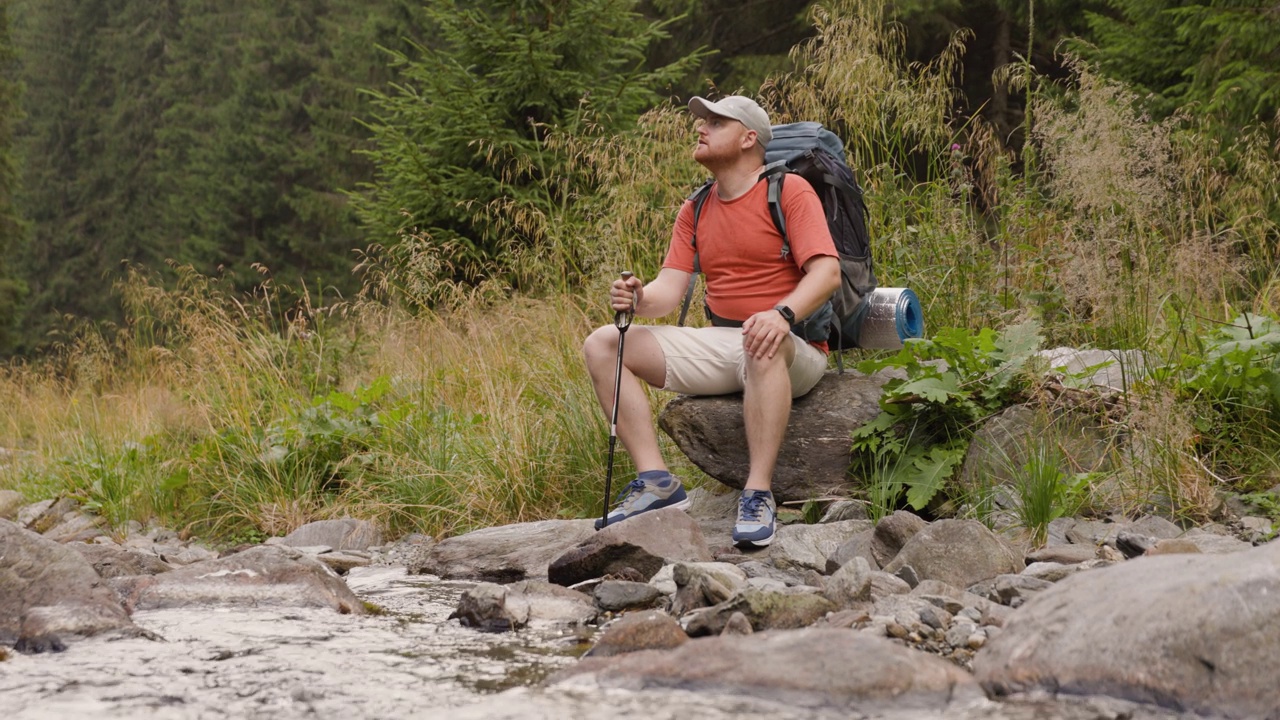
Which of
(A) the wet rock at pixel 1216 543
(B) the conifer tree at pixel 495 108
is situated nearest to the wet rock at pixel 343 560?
(A) the wet rock at pixel 1216 543

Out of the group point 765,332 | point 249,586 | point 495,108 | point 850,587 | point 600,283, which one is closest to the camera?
point 850,587

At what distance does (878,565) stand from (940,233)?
228cm

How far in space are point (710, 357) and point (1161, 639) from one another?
2.24m

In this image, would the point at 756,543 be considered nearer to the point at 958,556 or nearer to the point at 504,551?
the point at 958,556

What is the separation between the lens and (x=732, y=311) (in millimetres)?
4395

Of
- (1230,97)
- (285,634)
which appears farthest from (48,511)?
(1230,97)

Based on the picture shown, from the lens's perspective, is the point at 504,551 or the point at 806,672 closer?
the point at 806,672

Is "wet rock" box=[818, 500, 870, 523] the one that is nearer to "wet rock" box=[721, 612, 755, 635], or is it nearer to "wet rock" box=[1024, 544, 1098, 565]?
"wet rock" box=[1024, 544, 1098, 565]

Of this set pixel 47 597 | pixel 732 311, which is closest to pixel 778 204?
pixel 732 311

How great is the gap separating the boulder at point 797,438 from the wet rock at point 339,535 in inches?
57.4

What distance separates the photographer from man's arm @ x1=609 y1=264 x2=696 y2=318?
4.25 m

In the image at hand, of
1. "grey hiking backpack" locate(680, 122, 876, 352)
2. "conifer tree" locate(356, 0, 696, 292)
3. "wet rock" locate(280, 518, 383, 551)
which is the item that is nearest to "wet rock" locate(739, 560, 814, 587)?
"grey hiking backpack" locate(680, 122, 876, 352)

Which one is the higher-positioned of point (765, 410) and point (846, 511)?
point (765, 410)

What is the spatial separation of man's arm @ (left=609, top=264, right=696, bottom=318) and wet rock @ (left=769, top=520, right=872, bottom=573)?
0.93 meters
